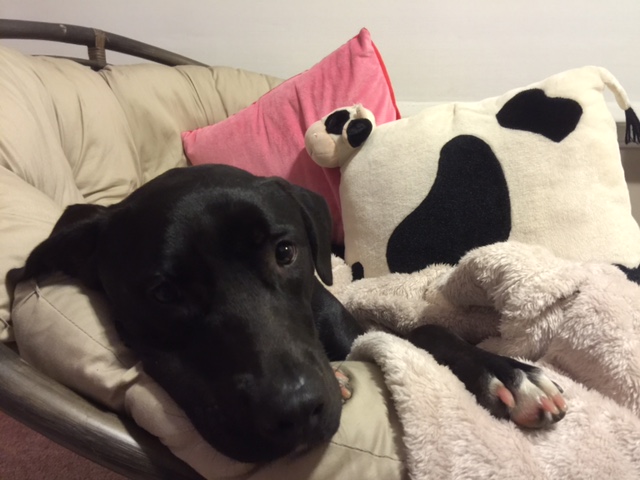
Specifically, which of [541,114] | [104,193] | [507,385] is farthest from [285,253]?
[104,193]

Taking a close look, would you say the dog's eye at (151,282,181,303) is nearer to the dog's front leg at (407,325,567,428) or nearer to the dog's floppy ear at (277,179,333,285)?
the dog's floppy ear at (277,179,333,285)

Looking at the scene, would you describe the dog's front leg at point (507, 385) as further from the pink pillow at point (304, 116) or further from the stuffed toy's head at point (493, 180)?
the pink pillow at point (304, 116)

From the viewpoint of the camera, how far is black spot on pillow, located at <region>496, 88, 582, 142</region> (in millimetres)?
1573

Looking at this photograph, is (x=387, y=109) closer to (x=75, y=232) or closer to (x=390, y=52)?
(x=390, y=52)

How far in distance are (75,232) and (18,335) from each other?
0.21 meters

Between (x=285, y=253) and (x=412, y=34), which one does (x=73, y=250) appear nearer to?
(x=285, y=253)

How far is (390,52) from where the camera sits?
2633mm

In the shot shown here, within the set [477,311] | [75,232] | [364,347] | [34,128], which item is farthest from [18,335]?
[477,311]

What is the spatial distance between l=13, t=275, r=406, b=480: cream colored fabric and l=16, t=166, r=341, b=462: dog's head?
1.0 inches

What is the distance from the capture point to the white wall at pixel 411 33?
243 cm

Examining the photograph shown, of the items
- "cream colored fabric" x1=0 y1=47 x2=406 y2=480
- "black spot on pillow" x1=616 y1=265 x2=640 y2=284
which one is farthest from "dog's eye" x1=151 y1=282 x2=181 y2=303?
"black spot on pillow" x1=616 y1=265 x2=640 y2=284

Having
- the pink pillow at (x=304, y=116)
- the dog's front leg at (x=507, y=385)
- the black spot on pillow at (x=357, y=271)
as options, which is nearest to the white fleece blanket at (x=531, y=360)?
the dog's front leg at (x=507, y=385)

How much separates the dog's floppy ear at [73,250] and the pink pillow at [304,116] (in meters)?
1.06

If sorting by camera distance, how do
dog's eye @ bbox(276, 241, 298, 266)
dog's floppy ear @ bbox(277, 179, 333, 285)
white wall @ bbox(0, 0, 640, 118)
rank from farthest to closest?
white wall @ bbox(0, 0, 640, 118) < dog's floppy ear @ bbox(277, 179, 333, 285) < dog's eye @ bbox(276, 241, 298, 266)
